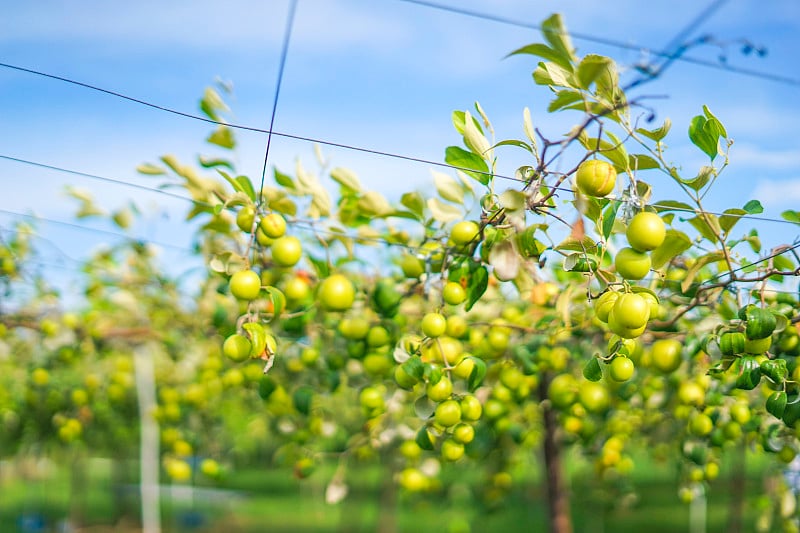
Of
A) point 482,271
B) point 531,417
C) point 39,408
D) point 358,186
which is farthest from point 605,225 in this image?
point 39,408

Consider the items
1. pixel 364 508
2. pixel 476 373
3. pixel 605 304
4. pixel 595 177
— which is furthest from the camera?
pixel 364 508

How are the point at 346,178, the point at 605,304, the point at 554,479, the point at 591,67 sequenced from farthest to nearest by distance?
the point at 554,479, the point at 346,178, the point at 605,304, the point at 591,67

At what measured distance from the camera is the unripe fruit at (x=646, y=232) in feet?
4.32

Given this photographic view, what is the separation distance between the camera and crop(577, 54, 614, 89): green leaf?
4.04 feet

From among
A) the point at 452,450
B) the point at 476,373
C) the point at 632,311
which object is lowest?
the point at 452,450

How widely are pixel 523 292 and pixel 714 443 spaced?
850mm

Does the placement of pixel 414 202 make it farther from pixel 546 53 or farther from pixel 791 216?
pixel 791 216

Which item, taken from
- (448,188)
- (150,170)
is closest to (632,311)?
(448,188)

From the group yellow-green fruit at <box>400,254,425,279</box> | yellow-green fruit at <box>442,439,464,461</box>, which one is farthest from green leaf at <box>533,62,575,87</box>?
yellow-green fruit at <box>442,439,464,461</box>

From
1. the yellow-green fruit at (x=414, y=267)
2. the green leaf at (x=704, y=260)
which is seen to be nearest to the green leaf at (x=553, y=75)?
the green leaf at (x=704, y=260)

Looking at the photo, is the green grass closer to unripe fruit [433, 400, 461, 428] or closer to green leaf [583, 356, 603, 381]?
unripe fruit [433, 400, 461, 428]

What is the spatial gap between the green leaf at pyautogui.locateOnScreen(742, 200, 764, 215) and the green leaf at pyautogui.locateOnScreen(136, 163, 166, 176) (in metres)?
1.71

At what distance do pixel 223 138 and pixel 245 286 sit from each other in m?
0.56

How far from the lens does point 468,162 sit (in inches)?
65.9
